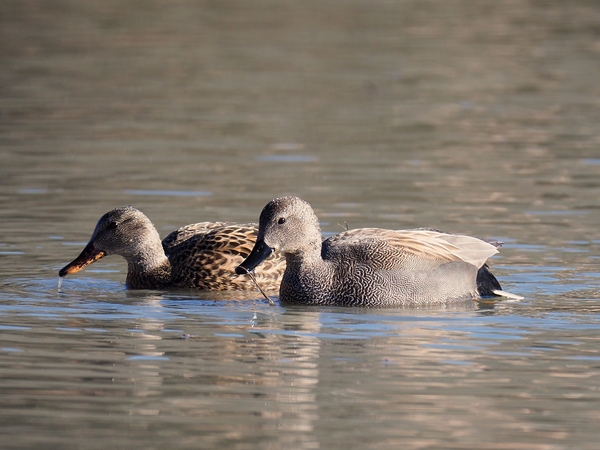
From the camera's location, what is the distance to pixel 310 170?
1616cm

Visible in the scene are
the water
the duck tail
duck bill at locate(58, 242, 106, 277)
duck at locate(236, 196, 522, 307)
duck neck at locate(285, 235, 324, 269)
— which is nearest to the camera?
the water

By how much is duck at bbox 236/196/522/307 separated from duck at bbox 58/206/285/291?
2.70 ft

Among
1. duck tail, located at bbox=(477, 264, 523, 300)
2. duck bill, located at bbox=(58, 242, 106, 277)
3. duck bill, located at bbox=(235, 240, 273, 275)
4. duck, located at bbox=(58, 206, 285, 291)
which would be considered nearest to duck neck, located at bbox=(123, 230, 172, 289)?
duck, located at bbox=(58, 206, 285, 291)

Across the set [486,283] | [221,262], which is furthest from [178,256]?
[486,283]

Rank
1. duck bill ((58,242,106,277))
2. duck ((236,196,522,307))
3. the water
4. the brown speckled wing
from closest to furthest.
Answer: the water → duck ((236,196,522,307)) → duck bill ((58,242,106,277)) → the brown speckled wing

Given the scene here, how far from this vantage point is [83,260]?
36.5 feet

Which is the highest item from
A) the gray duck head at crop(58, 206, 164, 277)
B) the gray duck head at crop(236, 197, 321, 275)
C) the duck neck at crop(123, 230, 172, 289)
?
the gray duck head at crop(236, 197, 321, 275)

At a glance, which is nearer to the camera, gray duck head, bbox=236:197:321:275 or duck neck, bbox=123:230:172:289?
gray duck head, bbox=236:197:321:275

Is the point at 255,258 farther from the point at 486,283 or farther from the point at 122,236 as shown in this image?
the point at 486,283

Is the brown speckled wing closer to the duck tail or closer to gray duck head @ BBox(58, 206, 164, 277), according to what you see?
gray duck head @ BBox(58, 206, 164, 277)

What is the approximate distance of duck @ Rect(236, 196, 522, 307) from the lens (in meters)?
10.1

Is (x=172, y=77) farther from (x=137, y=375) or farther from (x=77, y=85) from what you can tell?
(x=137, y=375)

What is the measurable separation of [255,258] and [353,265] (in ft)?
2.46

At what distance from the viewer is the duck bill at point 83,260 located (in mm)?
10992
